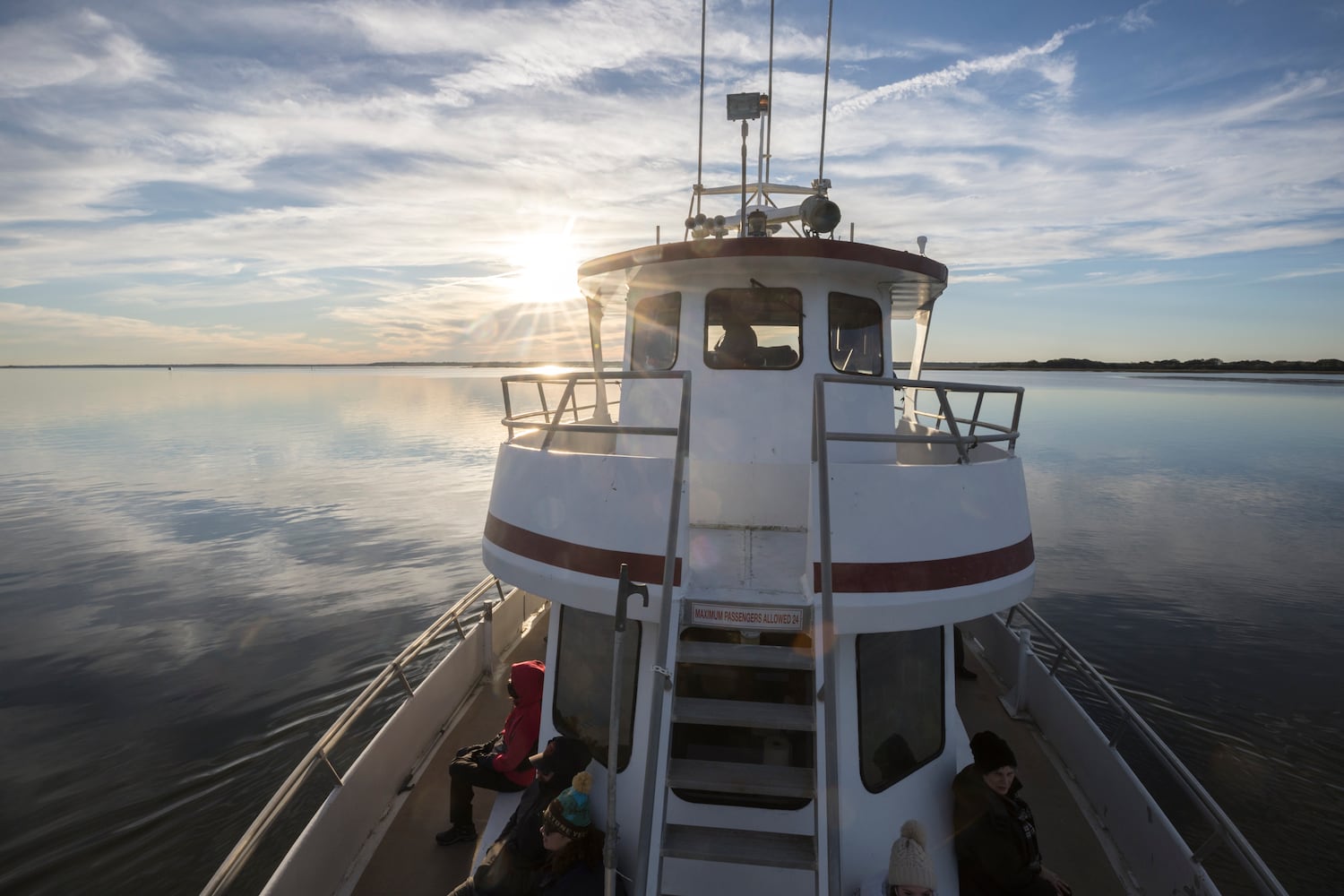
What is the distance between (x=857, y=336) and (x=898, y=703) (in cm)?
345

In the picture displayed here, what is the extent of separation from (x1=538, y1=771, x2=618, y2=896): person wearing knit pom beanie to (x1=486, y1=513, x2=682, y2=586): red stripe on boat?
1.47 m

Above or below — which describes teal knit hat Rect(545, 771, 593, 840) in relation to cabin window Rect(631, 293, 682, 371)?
below

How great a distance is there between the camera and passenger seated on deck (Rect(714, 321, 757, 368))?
632cm

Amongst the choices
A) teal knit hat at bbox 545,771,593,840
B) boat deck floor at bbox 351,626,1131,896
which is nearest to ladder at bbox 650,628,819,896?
teal knit hat at bbox 545,771,593,840

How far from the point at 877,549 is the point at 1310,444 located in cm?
6084

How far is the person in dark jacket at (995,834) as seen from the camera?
491 centimetres

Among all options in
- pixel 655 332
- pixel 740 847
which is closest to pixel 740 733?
pixel 740 847

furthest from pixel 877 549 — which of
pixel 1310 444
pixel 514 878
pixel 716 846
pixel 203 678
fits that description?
pixel 1310 444

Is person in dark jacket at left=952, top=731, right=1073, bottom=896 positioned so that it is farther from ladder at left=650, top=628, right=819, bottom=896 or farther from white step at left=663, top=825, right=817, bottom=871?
white step at left=663, top=825, right=817, bottom=871

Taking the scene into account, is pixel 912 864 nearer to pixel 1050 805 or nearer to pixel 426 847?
pixel 1050 805

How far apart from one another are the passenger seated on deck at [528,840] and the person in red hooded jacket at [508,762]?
885 mm

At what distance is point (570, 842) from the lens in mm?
4812

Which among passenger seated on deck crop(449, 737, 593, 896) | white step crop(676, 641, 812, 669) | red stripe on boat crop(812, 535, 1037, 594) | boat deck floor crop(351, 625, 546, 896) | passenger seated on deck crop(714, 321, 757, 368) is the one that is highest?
passenger seated on deck crop(714, 321, 757, 368)

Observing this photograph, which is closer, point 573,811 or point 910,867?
point 910,867
